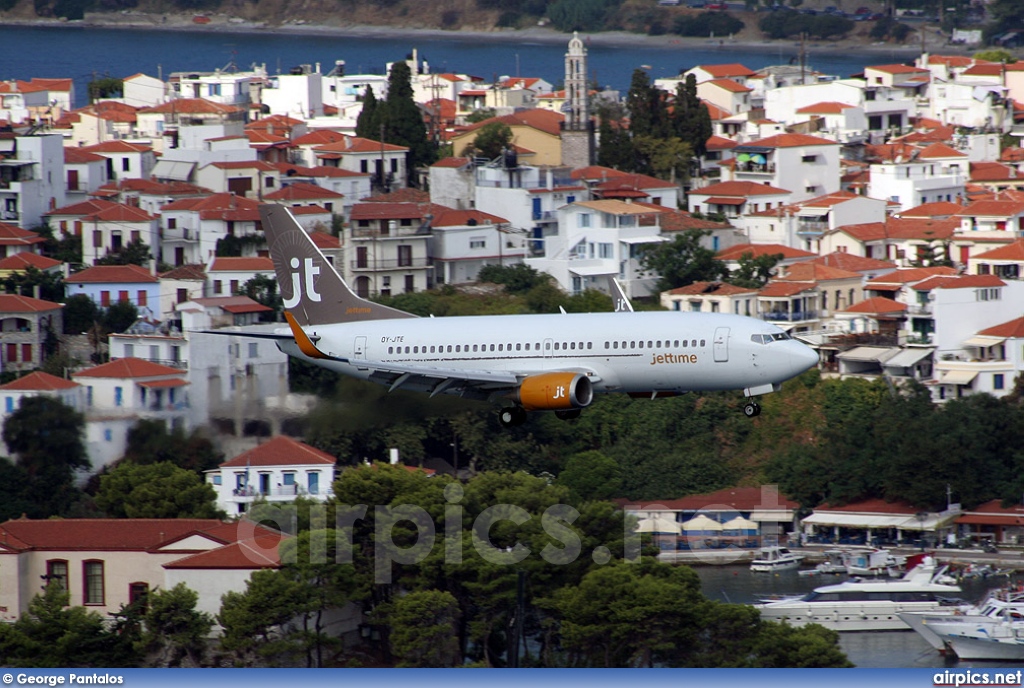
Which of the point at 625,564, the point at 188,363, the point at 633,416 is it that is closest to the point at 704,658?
the point at 625,564

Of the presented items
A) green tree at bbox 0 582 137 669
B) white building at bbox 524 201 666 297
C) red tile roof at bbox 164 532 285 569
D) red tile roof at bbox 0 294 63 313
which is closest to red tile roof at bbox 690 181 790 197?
white building at bbox 524 201 666 297

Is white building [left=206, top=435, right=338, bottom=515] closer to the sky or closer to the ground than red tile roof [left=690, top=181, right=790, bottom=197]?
closer to the ground

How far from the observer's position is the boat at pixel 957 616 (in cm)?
6431

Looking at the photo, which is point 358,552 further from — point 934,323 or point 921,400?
point 934,323

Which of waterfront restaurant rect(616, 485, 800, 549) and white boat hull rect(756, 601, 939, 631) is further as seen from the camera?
waterfront restaurant rect(616, 485, 800, 549)

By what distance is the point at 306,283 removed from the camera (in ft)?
153

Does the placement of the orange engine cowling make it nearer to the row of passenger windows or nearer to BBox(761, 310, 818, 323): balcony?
the row of passenger windows

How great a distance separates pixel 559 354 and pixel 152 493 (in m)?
32.6

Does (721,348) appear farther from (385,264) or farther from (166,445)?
(385,264)

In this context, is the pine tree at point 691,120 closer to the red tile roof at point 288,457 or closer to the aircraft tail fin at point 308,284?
the red tile roof at point 288,457

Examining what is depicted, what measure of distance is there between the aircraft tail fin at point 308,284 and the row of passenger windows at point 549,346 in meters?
2.53

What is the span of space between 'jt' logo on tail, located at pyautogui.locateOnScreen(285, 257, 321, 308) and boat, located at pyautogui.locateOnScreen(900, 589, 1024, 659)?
29.6m

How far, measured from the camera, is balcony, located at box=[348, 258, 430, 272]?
106000 millimetres

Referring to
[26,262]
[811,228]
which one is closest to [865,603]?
[811,228]
